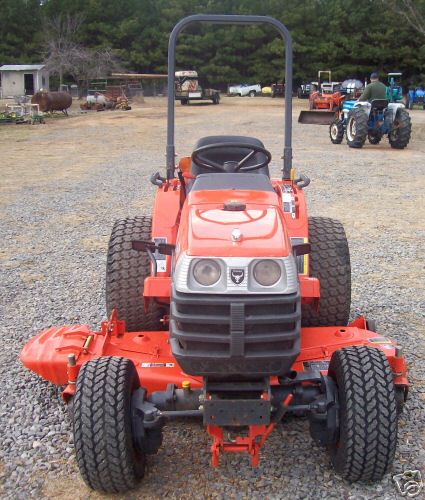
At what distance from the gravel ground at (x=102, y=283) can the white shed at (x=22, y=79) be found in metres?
28.9

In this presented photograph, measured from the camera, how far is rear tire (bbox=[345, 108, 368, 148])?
47.4 ft

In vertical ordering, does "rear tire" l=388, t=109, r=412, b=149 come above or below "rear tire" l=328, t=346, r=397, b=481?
above

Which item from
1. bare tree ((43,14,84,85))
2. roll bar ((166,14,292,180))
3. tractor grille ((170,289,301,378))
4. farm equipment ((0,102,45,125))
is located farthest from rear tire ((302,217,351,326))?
bare tree ((43,14,84,85))

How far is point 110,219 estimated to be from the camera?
26.5 ft

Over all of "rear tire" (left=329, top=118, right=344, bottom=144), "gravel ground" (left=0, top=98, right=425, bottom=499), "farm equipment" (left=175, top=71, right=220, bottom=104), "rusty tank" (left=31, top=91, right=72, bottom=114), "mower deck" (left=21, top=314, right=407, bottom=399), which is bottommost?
"gravel ground" (left=0, top=98, right=425, bottom=499)

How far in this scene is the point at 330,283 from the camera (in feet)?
12.3

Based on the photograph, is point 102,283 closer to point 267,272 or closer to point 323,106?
point 267,272

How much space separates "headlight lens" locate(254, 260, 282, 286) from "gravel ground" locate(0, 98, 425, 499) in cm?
100

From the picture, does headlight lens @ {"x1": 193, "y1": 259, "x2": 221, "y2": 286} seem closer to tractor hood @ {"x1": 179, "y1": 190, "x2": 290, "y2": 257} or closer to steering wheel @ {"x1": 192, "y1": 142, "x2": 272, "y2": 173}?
tractor hood @ {"x1": 179, "y1": 190, "x2": 290, "y2": 257}

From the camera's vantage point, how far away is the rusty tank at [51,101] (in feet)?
89.9

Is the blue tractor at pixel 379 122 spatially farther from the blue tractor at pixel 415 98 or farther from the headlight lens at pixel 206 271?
the blue tractor at pixel 415 98

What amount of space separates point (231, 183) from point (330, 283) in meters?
0.99

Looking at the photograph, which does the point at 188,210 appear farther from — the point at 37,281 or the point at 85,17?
the point at 85,17

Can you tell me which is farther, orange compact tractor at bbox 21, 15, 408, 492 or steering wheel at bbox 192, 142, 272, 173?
steering wheel at bbox 192, 142, 272, 173
